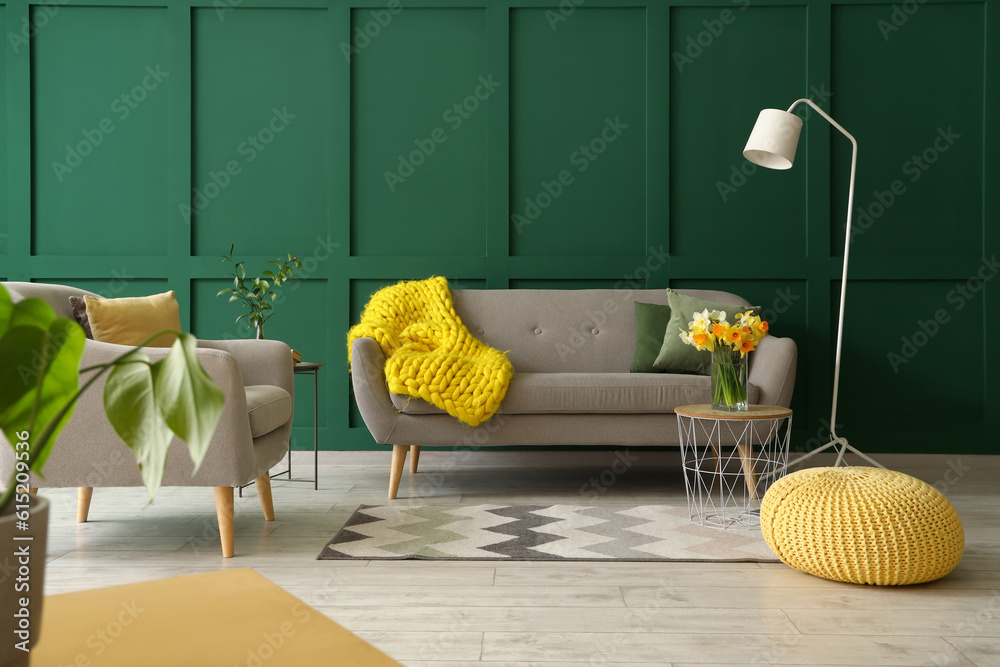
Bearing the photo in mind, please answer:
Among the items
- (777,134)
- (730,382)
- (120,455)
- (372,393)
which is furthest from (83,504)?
(777,134)

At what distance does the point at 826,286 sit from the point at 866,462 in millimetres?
900

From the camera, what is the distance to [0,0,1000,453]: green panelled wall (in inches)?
154

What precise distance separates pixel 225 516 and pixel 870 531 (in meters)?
1.84

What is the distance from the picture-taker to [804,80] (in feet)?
13.0

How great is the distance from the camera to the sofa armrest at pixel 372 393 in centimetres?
308

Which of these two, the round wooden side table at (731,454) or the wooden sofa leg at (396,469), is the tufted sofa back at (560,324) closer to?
the round wooden side table at (731,454)

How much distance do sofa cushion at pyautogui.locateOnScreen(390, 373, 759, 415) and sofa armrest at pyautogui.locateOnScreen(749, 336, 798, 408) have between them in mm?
49

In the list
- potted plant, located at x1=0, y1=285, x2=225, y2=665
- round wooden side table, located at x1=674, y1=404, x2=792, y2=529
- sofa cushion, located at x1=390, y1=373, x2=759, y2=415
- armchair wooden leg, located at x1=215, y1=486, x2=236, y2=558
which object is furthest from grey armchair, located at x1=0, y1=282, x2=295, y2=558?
potted plant, located at x1=0, y1=285, x2=225, y2=665

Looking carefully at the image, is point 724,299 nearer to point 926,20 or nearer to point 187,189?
point 926,20

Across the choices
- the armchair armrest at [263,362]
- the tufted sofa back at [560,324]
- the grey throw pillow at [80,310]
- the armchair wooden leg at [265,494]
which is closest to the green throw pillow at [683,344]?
the tufted sofa back at [560,324]

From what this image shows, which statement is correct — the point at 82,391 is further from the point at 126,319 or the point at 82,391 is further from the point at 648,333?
the point at 648,333

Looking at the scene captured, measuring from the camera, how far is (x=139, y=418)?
1.58 ft

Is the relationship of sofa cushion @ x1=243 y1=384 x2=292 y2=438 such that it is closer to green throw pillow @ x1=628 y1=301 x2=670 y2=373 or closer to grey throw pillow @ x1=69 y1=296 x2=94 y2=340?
grey throw pillow @ x1=69 y1=296 x2=94 y2=340

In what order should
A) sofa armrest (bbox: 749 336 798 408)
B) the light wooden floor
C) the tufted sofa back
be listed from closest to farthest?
the light wooden floor → sofa armrest (bbox: 749 336 798 408) → the tufted sofa back
